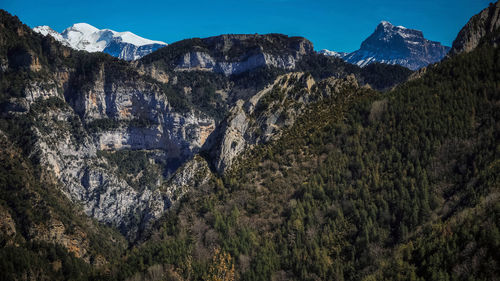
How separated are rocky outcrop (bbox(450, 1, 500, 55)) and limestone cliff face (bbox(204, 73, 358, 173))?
38.7 m

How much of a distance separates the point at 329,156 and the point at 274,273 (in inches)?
1471

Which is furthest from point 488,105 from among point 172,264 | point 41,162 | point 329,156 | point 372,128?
point 41,162

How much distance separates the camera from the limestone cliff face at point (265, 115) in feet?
447

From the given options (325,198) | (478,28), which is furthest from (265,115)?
(478,28)

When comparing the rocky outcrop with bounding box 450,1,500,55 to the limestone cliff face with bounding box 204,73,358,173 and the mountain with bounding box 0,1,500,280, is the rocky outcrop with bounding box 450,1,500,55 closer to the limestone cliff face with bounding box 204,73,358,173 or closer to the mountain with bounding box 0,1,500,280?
the mountain with bounding box 0,1,500,280

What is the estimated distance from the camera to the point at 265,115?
14238 cm

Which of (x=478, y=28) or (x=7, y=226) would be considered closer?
(x=7, y=226)

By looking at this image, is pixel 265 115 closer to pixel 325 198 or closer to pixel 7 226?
pixel 325 198

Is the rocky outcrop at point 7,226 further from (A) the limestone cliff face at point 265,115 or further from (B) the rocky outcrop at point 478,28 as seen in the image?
(B) the rocky outcrop at point 478,28

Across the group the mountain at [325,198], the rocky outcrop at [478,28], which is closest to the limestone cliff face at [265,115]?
the mountain at [325,198]

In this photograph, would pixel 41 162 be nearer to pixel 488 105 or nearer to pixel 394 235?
pixel 394 235

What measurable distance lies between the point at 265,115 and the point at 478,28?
7696 centimetres

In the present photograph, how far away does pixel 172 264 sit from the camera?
102 m

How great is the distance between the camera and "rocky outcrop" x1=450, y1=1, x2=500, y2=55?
146250mm
